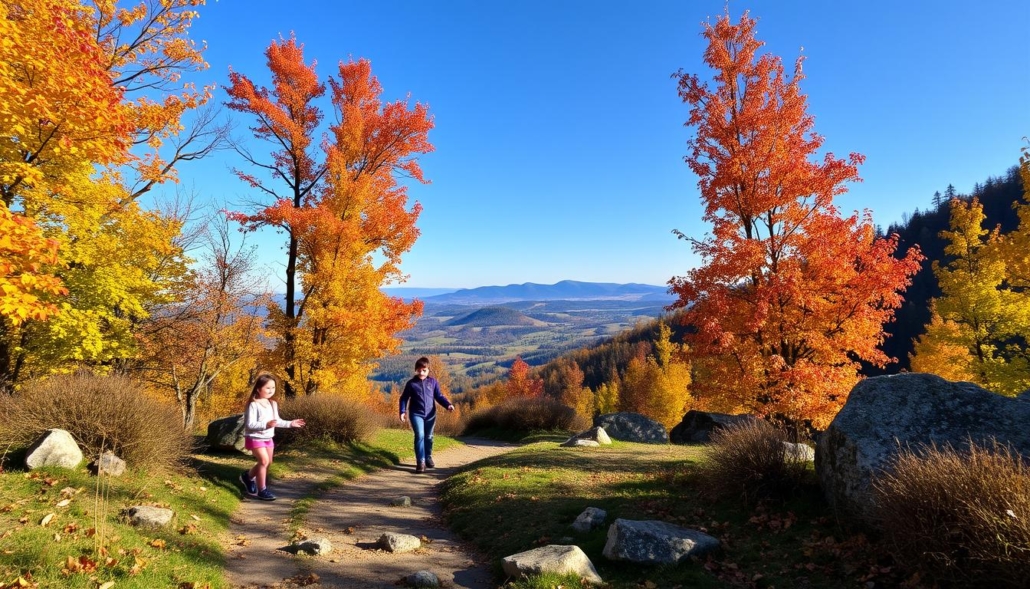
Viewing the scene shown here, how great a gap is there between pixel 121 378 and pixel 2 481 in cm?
288

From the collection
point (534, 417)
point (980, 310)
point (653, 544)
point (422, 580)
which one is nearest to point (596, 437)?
point (534, 417)

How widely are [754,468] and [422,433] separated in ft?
26.3

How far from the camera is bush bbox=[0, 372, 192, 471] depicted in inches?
296

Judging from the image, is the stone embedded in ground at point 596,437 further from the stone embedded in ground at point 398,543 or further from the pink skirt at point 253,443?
the pink skirt at point 253,443

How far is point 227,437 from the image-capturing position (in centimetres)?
1155

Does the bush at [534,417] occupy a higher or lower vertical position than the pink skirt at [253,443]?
lower

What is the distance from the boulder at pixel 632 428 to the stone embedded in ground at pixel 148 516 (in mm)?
A: 15591

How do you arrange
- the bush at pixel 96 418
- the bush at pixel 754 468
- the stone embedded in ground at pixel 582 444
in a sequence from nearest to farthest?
the bush at pixel 754 468 < the bush at pixel 96 418 < the stone embedded in ground at pixel 582 444

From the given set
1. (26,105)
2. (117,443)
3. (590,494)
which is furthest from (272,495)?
(26,105)

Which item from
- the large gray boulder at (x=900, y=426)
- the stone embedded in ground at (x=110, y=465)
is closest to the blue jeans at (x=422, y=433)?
the stone embedded in ground at (x=110, y=465)

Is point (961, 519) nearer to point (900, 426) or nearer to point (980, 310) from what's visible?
point (900, 426)

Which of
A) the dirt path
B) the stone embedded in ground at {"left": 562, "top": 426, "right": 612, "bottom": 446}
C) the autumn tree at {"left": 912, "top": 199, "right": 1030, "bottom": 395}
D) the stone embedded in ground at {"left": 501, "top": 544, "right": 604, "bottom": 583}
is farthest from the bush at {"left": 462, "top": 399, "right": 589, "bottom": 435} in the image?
the stone embedded in ground at {"left": 501, "top": 544, "right": 604, "bottom": 583}

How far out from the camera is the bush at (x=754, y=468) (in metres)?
7.01

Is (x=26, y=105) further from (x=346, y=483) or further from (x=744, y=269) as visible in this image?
(x=744, y=269)
